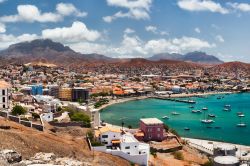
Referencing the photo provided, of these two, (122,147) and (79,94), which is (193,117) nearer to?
(79,94)

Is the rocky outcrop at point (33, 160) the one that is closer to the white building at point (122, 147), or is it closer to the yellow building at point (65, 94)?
the white building at point (122, 147)

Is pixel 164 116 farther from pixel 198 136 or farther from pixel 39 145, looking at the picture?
pixel 39 145

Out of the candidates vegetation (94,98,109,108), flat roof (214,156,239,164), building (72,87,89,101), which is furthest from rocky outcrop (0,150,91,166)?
building (72,87,89,101)

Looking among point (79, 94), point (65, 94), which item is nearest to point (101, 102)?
point (79, 94)

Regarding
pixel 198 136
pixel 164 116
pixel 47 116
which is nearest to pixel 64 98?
pixel 164 116

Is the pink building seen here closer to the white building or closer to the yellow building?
the white building
